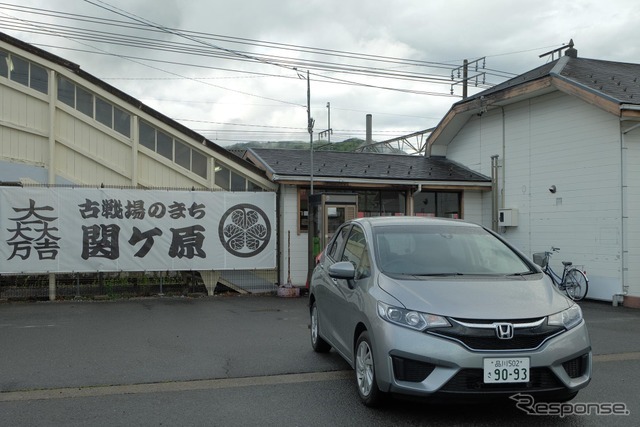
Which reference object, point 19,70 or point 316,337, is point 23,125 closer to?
point 19,70

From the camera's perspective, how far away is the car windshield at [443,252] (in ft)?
15.8

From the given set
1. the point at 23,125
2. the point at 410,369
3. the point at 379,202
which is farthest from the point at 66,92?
the point at 410,369

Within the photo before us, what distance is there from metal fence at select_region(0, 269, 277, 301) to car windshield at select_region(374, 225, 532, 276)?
8433mm

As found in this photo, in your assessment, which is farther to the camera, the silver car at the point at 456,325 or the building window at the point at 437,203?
the building window at the point at 437,203

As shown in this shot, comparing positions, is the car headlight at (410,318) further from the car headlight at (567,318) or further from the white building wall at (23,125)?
the white building wall at (23,125)

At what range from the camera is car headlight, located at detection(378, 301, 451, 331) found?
12.7 ft

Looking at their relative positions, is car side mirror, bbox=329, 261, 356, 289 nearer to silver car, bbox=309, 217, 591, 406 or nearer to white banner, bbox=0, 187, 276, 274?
silver car, bbox=309, 217, 591, 406

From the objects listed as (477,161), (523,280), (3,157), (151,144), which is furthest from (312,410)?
(477,161)

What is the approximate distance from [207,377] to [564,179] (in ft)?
33.6

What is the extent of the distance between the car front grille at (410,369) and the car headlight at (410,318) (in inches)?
9.9

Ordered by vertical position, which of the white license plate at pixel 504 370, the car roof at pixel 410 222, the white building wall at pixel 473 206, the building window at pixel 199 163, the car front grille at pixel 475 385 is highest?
the building window at pixel 199 163

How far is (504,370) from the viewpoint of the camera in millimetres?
3746

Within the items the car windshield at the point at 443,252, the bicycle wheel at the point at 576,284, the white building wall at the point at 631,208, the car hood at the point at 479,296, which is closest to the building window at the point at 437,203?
the bicycle wheel at the point at 576,284

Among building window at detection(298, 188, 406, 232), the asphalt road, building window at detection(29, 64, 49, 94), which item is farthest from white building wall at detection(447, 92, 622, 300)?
building window at detection(29, 64, 49, 94)
